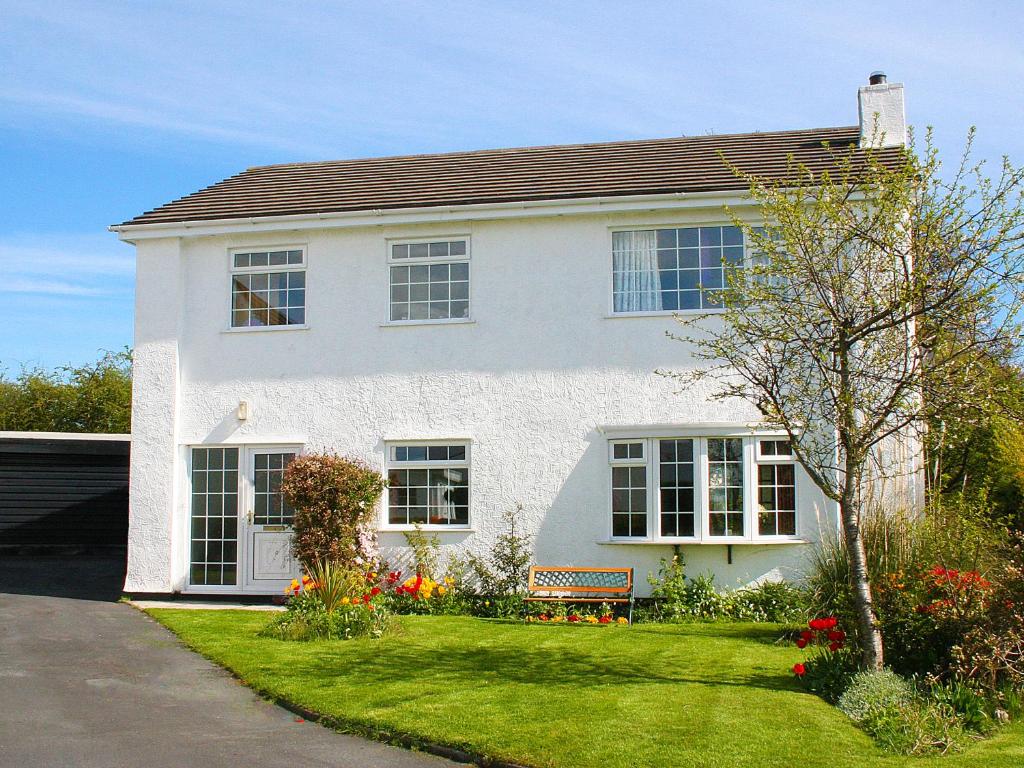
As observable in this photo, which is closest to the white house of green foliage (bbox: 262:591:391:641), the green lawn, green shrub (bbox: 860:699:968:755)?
the green lawn

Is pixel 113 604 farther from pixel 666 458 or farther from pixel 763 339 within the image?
pixel 763 339

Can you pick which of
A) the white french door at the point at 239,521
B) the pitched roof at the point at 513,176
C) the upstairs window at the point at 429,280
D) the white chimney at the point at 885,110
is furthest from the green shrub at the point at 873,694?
the white chimney at the point at 885,110

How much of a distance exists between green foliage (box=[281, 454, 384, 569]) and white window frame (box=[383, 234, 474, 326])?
2.40 metres

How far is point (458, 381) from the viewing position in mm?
15078

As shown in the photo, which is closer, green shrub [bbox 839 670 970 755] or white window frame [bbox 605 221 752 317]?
green shrub [bbox 839 670 970 755]

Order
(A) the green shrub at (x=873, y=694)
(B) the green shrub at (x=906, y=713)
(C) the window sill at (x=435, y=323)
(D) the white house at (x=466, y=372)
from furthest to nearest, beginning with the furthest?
(C) the window sill at (x=435, y=323) < (D) the white house at (x=466, y=372) < (A) the green shrub at (x=873, y=694) < (B) the green shrub at (x=906, y=713)

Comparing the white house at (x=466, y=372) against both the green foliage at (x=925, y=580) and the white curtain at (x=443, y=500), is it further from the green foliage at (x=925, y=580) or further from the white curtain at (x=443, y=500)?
the green foliage at (x=925, y=580)

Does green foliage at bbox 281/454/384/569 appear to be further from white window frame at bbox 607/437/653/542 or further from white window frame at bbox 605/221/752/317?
white window frame at bbox 605/221/752/317

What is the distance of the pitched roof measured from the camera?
602 inches

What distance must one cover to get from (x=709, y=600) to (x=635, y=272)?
4.70 metres

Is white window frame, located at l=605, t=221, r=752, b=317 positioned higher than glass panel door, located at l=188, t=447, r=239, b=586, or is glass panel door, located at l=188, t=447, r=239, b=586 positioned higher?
white window frame, located at l=605, t=221, r=752, b=317

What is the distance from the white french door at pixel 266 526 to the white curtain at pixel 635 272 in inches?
214

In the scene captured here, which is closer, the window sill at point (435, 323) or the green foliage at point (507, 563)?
the green foliage at point (507, 563)

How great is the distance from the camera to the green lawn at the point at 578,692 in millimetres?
7121
